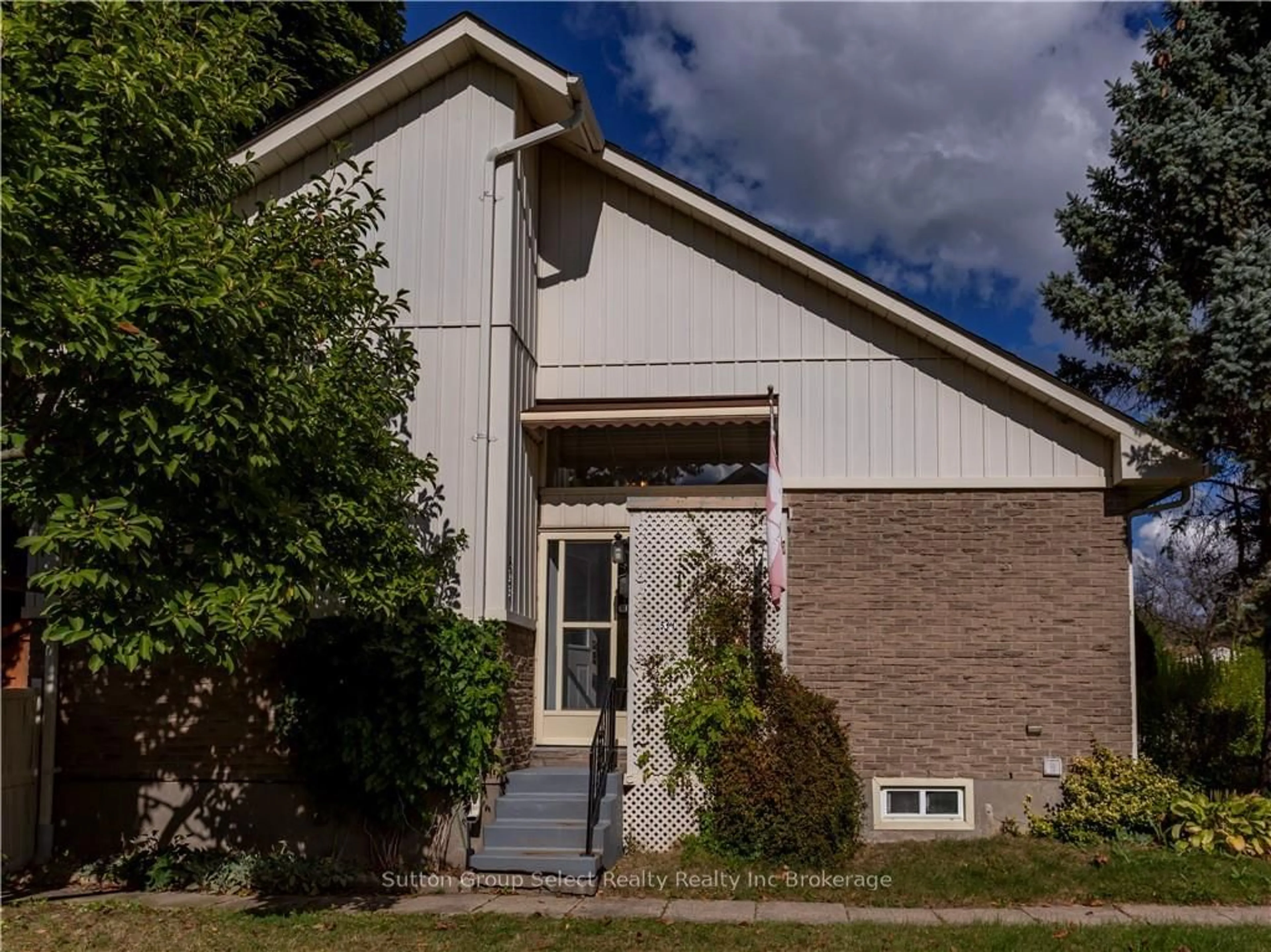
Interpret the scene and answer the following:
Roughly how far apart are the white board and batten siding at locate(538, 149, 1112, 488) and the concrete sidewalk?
14.0 ft

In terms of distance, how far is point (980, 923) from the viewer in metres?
8.33

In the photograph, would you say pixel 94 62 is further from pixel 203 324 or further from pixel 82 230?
pixel 203 324

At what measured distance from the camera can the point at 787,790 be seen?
10.2 meters

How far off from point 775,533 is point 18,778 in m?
7.58

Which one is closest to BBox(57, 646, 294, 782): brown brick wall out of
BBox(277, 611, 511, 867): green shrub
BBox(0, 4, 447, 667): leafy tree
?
BBox(277, 611, 511, 867): green shrub

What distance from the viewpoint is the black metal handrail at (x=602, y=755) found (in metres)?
10.0

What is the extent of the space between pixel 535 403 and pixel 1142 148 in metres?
6.90

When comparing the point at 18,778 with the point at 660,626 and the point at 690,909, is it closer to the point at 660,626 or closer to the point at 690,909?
the point at 660,626

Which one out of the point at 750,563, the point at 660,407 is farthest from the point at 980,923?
the point at 660,407

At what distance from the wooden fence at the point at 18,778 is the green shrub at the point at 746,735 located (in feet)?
19.4

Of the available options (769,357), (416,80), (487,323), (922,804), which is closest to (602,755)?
(922,804)

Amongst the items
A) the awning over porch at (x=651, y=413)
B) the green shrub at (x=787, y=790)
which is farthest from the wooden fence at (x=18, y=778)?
the green shrub at (x=787, y=790)

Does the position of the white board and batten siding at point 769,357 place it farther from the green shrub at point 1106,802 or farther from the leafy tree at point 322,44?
the leafy tree at point 322,44

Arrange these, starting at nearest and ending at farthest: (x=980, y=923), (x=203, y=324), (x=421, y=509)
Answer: (x=203, y=324), (x=980, y=923), (x=421, y=509)
